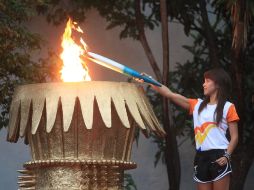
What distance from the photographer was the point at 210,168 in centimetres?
553

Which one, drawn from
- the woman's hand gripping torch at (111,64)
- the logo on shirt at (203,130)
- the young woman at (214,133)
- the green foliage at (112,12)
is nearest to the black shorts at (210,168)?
the young woman at (214,133)

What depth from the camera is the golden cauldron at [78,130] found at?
157 inches

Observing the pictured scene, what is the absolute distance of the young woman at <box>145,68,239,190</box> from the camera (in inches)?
217

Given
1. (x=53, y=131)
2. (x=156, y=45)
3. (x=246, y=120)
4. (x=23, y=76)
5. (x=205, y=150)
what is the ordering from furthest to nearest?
1. (x=156, y=45)
2. (x=246, y=120)
3. (x=23, y=76)
4. (x=205, y=150)
5. (x=53, y=131)

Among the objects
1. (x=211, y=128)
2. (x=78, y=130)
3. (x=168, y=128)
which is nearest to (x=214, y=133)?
(x=211, y=128)

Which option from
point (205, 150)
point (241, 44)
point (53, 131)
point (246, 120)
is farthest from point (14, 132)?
point (246, 120)

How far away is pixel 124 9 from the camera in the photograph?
995 centimetres

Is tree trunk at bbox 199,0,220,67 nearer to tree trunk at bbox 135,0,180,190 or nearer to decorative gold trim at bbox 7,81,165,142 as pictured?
tree trunk at bbox 135,0,180,190

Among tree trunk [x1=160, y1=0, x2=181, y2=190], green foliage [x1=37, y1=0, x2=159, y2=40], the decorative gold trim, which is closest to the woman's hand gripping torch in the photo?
the decorative gold trim

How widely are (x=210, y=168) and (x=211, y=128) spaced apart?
275 mm

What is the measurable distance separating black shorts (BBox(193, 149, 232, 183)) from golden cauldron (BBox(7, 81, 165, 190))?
60.2 inches

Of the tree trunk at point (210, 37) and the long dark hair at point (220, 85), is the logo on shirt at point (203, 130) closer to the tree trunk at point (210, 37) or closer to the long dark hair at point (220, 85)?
the long dark hair at point (220, 85)

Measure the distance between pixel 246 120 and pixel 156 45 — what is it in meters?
1.99

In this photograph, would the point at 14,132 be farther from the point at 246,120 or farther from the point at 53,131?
the point at 246,120
